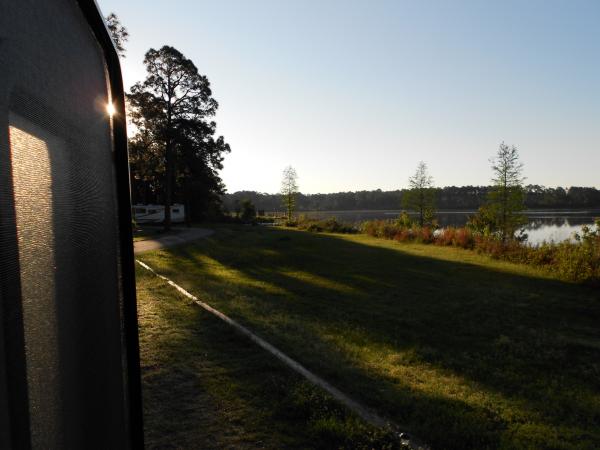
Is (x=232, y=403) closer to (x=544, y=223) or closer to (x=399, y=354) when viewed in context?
(x=399, y=354)

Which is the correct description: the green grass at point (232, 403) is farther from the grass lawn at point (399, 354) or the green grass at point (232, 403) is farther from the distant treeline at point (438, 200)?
the distant treeline at point (438, 200)

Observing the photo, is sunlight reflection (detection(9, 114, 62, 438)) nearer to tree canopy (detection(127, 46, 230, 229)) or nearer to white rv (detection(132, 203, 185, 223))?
tree canopy (detection(127, 46, 230, 229))

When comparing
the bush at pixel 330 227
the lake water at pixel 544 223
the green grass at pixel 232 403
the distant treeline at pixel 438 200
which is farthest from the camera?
the distant treeline at pixel 438 200

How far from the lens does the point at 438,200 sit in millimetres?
114312

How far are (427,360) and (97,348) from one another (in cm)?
515

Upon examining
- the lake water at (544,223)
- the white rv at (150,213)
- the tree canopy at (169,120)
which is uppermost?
the tree canopy at (169,120)

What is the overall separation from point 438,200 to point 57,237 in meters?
119

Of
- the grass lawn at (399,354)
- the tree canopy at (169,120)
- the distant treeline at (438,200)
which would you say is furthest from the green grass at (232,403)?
the distant treeline at (438,200)

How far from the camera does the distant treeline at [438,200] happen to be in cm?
12569

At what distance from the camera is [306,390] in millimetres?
4410

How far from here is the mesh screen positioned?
0.83 m

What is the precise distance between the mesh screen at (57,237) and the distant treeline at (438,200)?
110 metres

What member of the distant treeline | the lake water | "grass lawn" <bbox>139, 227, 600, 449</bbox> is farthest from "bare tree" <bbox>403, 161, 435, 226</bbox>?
the distant treeline

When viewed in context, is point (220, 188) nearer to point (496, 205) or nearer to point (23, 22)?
point (496, 205)
